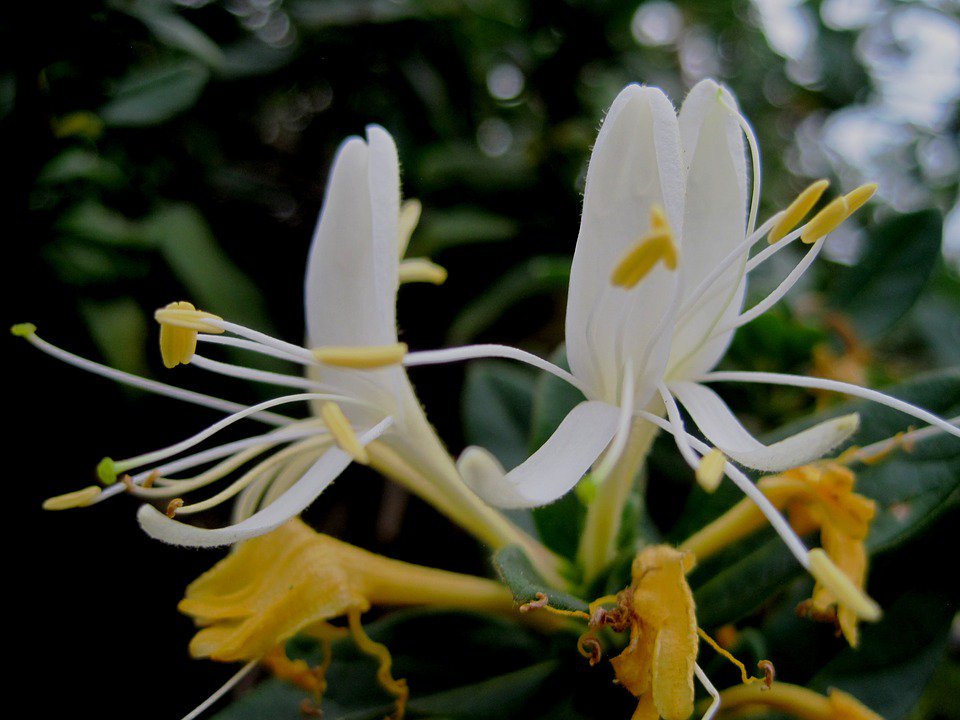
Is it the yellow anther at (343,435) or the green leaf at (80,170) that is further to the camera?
the green leaf at (80,170)

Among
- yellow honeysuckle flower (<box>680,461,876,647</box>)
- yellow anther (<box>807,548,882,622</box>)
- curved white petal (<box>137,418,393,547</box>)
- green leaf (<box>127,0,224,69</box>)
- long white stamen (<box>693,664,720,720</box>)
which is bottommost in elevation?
long white stamen (<box>693,664,720,720</box>)

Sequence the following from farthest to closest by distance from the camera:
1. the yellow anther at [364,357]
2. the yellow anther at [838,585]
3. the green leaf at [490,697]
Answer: the green leaf at [490,697], the yellow anther at [364,357], the yellow anther at [838,585]

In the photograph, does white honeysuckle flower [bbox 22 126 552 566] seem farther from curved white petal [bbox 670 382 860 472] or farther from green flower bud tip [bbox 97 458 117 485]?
curved white petal [bbox 670 382 860 472]

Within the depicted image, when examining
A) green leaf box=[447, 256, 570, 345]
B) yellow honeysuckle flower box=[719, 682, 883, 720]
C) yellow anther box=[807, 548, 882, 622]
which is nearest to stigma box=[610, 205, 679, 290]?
yellow anther box=[807, 548, 882, 622]

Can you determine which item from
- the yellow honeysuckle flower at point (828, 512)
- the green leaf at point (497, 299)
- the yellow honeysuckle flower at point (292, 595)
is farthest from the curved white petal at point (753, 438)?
the green leaf at point (497, 299)

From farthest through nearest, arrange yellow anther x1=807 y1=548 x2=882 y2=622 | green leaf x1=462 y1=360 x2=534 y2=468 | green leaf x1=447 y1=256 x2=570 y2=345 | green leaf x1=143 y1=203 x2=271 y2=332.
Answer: green leaf x1=447 y1=256 x2=570 y2=345 < green leaf x1=143 y1=203 x2=271 y2=332 < green leaf x1=462 y1=360 x2=534 y2=468 < yellow anther x1=807 y1=548 x2=882 y2=622

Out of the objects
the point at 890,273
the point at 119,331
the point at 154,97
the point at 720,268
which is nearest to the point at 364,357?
the point at 720,268

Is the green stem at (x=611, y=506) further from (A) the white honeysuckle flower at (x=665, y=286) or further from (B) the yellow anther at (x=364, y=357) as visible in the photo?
(B) the yellow anther at (x=364, y=357)
